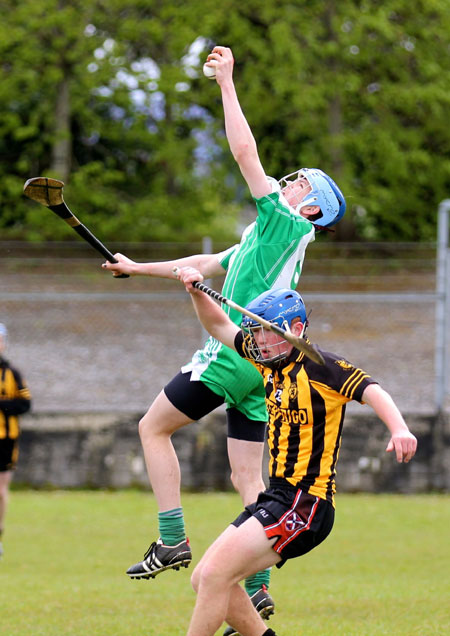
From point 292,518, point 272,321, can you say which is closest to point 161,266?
point 272,321

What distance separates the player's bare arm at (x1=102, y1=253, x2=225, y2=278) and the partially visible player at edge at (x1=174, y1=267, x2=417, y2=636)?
0.50 m

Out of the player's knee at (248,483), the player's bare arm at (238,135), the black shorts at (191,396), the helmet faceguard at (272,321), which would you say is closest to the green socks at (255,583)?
the player's knee at (248,483)

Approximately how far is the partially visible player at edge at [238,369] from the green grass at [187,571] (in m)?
1.20

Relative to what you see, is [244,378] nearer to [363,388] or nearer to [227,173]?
[363,388]

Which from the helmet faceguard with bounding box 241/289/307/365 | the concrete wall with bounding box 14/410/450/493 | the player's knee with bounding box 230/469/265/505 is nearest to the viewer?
the helmet faceguard with bounding box 241/289/307/365

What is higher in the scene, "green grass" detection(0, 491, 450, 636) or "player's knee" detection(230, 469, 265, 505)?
"player's knee" detection(230, 469, 265, 505)

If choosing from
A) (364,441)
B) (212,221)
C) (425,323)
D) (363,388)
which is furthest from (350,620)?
(212,221)

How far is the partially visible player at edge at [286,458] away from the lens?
4410 millimetres

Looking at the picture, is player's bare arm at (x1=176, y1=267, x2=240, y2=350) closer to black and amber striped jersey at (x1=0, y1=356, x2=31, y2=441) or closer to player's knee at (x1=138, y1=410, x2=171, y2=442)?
player's knee at (x1=138, y1=410, x2=171, y2=442)

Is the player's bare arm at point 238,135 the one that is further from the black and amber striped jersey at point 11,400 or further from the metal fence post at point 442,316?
the metal fence post at point 442,316

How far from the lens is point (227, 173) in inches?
922

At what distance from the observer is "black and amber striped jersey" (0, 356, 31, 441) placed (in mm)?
9992

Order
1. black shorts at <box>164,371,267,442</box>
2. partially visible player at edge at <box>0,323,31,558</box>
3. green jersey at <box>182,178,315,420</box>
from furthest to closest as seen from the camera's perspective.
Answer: partially visible player at edge at <box>0,323,31,558</box> < black shorts at <box>164,371,267,442</box> < green jersey at <box>182,178,315,420</box>

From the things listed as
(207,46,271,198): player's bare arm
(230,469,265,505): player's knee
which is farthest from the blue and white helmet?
(230,469,265,505): player's knee
